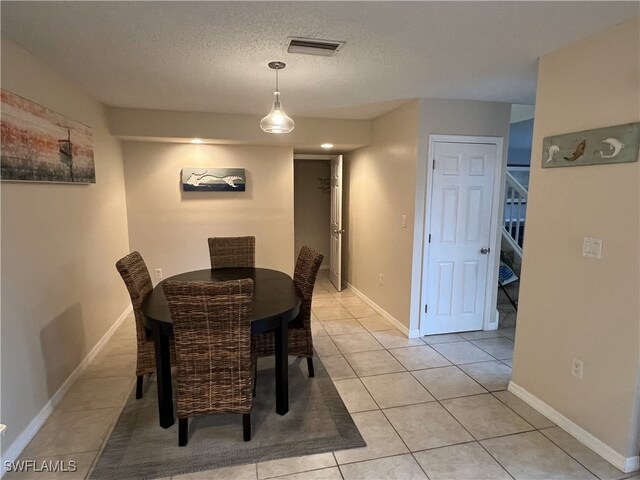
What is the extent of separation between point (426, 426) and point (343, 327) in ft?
5.55

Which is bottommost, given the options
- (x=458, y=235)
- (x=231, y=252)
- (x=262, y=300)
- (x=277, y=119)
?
(x=262, y=300)

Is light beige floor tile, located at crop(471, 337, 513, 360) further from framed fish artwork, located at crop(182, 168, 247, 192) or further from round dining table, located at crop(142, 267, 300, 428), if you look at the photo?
framed fish artwork, located at crop(182, 168, 247, 192)

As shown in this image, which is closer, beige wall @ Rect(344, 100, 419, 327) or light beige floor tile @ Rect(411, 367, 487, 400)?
light beige floor tile @ Rect(411, 367, 487, 400)

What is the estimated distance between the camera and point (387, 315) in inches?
160

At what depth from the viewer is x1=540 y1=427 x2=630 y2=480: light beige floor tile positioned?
1.86m

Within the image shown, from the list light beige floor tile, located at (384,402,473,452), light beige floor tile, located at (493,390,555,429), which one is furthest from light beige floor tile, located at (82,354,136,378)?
light beige floor tile, located at (493,390,555,429)

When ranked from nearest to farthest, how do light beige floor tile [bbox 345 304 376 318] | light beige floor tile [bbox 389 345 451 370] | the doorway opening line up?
light beige floor tile [bbox 389 345 451 370]
light beige floor tile [bbox 345 304 376 318]
the doorway opening

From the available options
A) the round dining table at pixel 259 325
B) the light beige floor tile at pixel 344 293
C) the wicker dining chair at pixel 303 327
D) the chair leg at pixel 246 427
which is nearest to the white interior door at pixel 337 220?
the light beige floor tile at pixel 344 293

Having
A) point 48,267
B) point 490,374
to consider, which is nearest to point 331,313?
point 490,374

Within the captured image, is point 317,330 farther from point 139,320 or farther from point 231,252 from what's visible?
point 139,320

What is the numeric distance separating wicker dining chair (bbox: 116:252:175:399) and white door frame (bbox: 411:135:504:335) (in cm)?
231

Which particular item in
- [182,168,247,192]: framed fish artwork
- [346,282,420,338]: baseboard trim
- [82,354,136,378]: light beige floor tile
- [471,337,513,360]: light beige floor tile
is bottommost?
[82,354,136,378]: light beige floor tile

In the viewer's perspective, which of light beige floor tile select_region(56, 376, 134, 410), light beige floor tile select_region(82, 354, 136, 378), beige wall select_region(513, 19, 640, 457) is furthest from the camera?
light beige floor tile select_region(82, 354, 136, 378)

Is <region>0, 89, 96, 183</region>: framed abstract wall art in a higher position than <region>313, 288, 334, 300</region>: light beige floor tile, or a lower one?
higher
